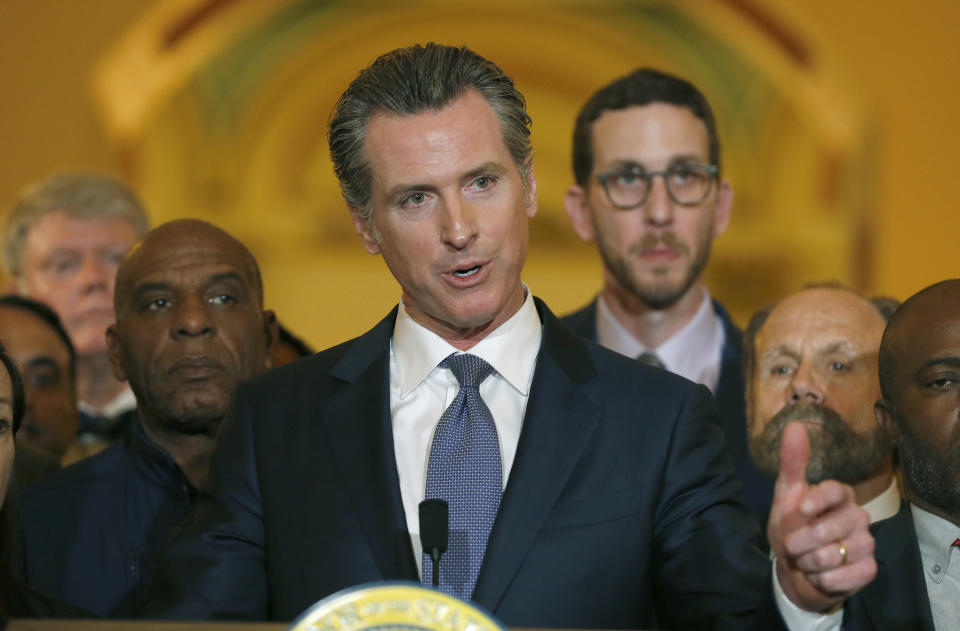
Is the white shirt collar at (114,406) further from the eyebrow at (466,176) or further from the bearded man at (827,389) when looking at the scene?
the eyebrow at (466,176)

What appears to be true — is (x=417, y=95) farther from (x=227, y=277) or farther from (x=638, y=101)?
(x=638, y=101)

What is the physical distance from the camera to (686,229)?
3.07 m

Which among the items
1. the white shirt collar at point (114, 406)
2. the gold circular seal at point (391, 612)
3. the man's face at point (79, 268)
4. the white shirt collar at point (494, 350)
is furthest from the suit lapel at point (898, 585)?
the man's face at point (79, 268)

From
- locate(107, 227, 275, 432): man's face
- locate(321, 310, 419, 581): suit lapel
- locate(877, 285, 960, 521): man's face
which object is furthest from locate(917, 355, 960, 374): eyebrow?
locate(107, 227, 275, 432): man's face

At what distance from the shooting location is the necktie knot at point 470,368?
6.41 ft

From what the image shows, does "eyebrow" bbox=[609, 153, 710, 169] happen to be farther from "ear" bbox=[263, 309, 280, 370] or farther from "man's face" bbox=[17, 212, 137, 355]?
"man's face" bbox=[17, 212, 137, 355]

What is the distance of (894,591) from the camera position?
1906 millimetres

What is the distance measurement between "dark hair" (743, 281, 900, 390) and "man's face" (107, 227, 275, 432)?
946mm

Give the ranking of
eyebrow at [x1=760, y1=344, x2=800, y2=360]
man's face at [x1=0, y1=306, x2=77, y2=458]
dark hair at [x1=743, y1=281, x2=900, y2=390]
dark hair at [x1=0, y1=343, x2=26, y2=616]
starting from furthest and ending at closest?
man's face at [x1=0, y1=306, x2=77, y2=458], dark hair at [x1=743, y1=281, x2=900, y2=390], eyebrow at [x1=760, y1=344, x2=800, y2=360], dark hair at [x1=0, y1=343, x2=26, y2=616]

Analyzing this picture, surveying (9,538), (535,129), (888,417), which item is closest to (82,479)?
(9,538)

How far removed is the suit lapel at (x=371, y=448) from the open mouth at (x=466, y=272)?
0.17 meters

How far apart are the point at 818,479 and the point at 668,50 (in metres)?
3.11

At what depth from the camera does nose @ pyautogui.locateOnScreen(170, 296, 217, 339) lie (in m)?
2.52

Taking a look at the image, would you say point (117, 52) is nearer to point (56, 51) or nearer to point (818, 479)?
A: point (56, 51)
